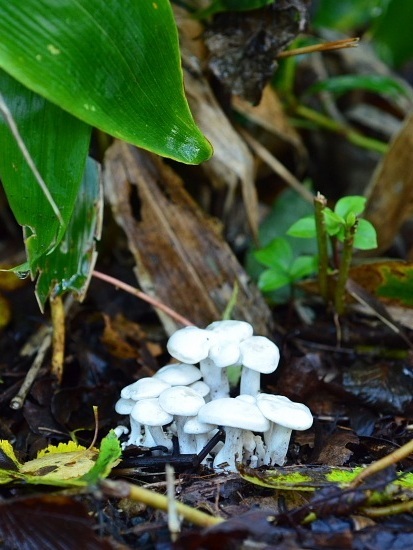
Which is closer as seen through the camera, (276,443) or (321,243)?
(276,443)

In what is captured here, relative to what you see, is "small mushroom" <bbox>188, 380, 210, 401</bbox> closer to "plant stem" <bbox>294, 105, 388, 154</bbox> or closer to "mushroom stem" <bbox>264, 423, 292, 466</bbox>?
"mushroom stem" <bbox>264, 423, 292, 466</bbox>

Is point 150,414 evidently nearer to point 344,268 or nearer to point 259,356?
point 259,356

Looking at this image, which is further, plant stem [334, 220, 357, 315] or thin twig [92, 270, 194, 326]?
thin twig [92, 270, 194, 326]

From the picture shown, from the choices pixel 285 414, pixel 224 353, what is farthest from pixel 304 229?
pixel 285 414

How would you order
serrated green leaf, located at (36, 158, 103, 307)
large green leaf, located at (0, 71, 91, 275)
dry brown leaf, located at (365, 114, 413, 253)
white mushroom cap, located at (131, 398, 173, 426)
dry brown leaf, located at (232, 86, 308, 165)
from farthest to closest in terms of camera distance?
1. dry brown leaf, located at (232, 86, 308, 165)
2. dry brown leaf, located at (365, 114, 413, 253)
3. serrated green leaf, located at (36, 158, 103, 307)
4. large green leaf, located at (0, 71, 91, 275)
5. white mushroom cap, located at (131, 398, 173, 426)

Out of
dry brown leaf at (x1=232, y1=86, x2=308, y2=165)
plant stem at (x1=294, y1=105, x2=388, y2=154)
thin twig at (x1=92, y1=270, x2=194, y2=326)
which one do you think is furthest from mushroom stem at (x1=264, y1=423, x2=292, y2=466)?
plant stem at (x1=294, y1=105, x2=388, y2=154)

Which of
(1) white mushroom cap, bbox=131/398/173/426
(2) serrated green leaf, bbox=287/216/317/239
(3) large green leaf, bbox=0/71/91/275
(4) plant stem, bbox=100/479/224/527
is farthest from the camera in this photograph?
(2) serrated green leaf, bbox=287/216/317/239

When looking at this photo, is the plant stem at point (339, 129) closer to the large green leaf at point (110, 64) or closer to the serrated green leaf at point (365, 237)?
the serrated green leaf at point (365, 237)

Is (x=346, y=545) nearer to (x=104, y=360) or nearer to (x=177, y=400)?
(x=177, y=400)
